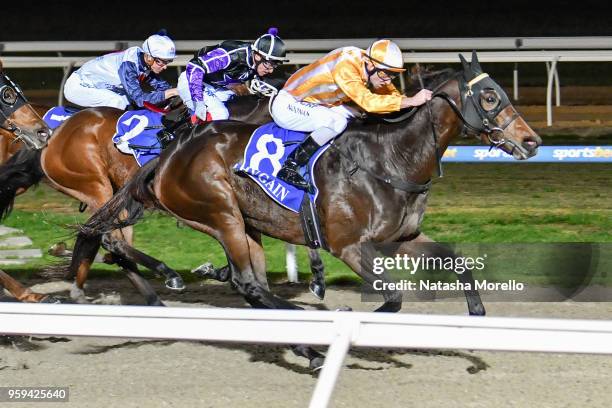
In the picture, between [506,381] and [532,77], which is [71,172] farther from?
[532,77]

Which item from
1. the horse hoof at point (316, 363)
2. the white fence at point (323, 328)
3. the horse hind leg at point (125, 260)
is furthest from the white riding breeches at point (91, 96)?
the white fence at point (323, 328)

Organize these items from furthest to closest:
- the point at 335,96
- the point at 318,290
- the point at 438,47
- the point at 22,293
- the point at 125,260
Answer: the point at 438,47, the point at 125,260, the point at 318,290, the point at 22,293, the point at 335,96

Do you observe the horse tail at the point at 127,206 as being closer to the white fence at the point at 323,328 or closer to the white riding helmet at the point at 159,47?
the white riding helmet at the point at 159,47

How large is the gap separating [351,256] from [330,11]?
14.7m

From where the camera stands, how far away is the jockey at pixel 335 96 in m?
4.80

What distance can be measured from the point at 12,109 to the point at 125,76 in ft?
2.19

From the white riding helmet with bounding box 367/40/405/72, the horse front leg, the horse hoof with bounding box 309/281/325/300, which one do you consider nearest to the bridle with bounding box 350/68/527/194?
the white riding helmet with bounding box 367/40/405/72

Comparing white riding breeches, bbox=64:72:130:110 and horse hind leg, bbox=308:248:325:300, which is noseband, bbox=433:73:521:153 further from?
white riding breeches, bbox=64:72:130:110

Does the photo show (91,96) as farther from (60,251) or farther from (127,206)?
(127,206)

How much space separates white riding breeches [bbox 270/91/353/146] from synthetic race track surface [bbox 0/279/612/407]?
1006 millimetres

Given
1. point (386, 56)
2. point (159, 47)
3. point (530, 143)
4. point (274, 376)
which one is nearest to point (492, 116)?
point (530, 143)

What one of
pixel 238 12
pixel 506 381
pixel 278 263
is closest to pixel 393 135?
pixel 506 381

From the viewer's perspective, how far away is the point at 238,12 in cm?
1872

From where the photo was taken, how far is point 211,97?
613 centimetres
